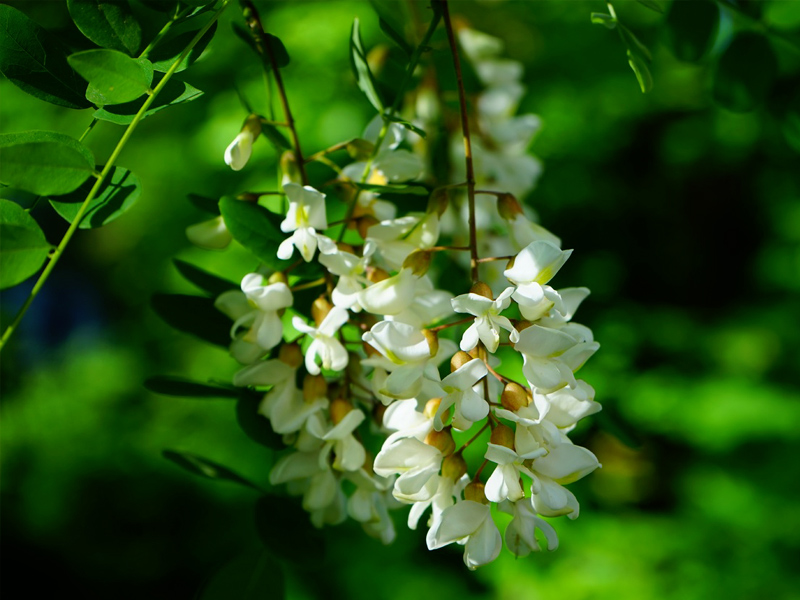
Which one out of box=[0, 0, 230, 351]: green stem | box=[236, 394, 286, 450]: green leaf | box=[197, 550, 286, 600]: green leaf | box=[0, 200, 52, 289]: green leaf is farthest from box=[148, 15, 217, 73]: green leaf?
box=[197, 550, 286, 600]: green leaf

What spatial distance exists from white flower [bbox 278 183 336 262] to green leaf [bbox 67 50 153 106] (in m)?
0.10

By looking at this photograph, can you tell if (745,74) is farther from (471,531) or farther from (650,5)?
(471,531)

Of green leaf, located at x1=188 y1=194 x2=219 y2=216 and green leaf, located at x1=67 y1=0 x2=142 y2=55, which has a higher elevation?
green leaf, located at x1=67 y1=0 x2=142 y2=55

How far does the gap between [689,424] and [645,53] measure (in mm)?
1113

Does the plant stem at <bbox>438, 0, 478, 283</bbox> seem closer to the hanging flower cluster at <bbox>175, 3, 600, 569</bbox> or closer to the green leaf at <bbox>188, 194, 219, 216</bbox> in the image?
the hanging flower cluster at <bbox>175, 3, 600, 569</bbox>

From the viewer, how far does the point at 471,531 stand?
1.23 ft

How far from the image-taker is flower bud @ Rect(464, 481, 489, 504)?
39cm

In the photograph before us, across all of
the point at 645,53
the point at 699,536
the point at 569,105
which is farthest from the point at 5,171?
the point at 699,536

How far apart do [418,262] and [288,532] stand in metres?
0.23

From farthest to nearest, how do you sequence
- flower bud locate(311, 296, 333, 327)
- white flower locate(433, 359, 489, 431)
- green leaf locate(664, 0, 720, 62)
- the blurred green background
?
the blurred green background
green leaf locate(664, 0, 720, 62)
flower bud locate(311, 296, 333, 327)
white flower locate(433, 359, 489, 431)

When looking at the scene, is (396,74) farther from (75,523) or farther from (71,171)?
(75,523)

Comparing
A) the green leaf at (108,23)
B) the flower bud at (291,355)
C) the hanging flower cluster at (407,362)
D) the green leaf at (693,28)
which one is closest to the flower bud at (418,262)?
the hanging flower cluster at (407,362)

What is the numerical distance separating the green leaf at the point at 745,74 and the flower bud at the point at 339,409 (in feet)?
1.39

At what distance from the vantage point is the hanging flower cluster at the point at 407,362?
0.37 m
